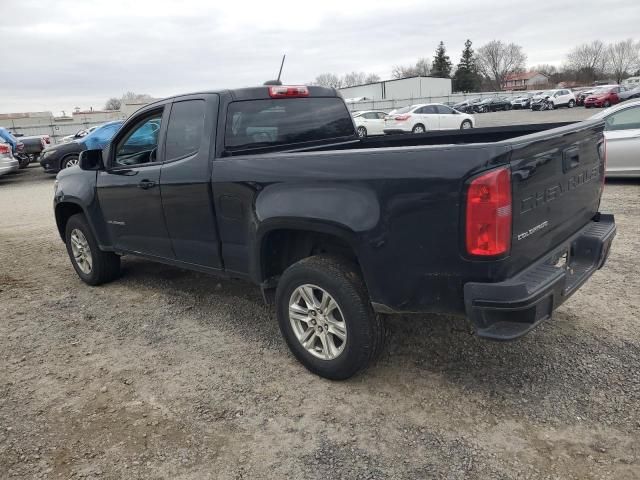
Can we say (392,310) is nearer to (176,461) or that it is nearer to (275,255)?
(275,255)

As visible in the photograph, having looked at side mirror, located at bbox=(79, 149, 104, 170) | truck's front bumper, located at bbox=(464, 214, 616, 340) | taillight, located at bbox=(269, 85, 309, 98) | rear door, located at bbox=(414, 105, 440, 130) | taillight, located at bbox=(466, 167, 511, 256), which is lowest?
rear door, located at bbox=(414, 105, 440, 130)

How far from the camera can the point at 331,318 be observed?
A: 323cm

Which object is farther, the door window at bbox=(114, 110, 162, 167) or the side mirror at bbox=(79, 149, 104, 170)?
the side mirror at bbox=(79, 149, 104, 170)

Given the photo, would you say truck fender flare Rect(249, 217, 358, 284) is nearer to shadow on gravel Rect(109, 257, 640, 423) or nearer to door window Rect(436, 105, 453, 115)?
shadow on gravel Rect(109, 257, 640, 423)

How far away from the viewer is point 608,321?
3.89 meters

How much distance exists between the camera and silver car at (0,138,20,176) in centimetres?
1562

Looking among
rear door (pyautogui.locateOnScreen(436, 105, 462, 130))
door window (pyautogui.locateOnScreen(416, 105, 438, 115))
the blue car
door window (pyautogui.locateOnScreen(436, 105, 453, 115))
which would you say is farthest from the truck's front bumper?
door window (pyautogui.locateOnScreen(436, 105, 453, 115))

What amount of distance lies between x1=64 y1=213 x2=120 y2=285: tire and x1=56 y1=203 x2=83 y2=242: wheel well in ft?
0.42

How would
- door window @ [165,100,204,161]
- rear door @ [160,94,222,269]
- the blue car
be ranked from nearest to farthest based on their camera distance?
rear door @ [160,94,222,269], door window @ [165,100,204,161], the blue car

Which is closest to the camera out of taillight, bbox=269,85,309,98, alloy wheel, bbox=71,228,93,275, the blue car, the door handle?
taillight, bbox=269,85,309,98

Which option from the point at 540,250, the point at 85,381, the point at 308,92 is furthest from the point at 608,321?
the point at 85,381

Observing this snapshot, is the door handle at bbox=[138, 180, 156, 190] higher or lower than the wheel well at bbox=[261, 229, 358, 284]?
higher

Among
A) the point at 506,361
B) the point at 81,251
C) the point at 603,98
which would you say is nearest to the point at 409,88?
the point at 603,98

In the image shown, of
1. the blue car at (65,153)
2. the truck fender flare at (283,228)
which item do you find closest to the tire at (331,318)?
the truck fender flare at (283,228)
